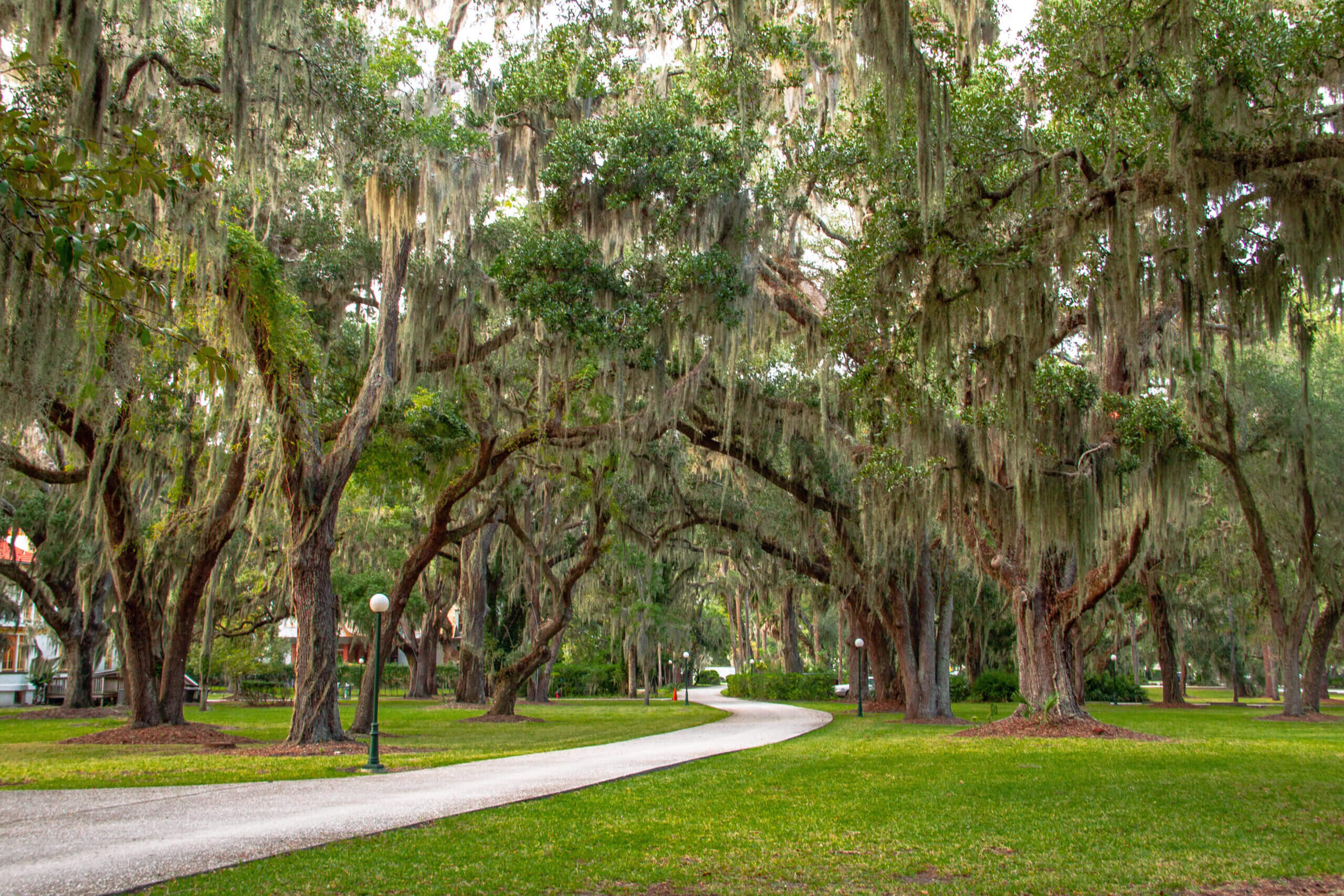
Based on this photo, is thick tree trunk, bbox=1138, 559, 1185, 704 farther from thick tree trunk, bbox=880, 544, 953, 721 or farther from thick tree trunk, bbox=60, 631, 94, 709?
thick tree trunk, bbox=60, 631, 94, 709

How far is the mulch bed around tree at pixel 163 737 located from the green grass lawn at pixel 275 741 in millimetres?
346

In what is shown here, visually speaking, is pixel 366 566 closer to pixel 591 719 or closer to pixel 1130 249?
pixel 591 719

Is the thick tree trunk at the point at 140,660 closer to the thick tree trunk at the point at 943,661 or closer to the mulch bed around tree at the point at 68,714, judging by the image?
the mulch bed around tree at the point at 68,714

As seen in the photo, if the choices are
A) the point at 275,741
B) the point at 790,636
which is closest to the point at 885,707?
the point at 790,636

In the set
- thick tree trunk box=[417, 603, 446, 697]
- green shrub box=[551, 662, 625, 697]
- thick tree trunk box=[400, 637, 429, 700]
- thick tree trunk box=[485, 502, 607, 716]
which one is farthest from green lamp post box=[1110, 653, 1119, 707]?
thick tree trunk box=[400, 637, 429, 700]

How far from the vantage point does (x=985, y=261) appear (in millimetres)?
8922

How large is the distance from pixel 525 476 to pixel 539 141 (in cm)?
938

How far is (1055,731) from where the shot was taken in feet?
45.1

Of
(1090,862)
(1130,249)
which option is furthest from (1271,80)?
(1090,862)

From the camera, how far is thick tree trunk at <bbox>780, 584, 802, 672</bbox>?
121 ft

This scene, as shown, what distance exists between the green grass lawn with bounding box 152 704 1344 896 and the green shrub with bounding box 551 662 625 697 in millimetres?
32438

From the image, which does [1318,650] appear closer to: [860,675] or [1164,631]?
[1164,631]

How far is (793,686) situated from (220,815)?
3197cm

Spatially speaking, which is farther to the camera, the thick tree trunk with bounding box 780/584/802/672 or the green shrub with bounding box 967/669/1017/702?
the thick tree trunk with bounding box 780/584/802/672
